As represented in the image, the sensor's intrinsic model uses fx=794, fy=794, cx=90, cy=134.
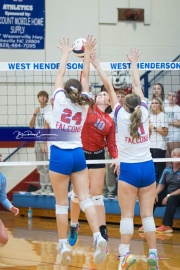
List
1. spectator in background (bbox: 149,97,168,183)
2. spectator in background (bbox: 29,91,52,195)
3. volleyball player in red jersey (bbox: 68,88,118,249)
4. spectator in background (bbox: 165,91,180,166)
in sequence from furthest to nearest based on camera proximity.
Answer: spectator in background (bbox: 29,91,52,195), spectator in background (bbox: 165,91,180,166), spectator in background (bbox: 149,97,168,183), volleyball player in red jersey (bbox: 68,88,118,249)

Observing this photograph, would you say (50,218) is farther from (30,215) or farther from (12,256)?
(12,256)

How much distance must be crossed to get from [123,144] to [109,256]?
→ 1.97 metres

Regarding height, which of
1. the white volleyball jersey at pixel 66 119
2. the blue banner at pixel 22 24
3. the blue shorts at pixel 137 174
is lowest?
the blue shorts at pixel 137 174

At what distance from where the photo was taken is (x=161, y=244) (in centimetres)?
1101

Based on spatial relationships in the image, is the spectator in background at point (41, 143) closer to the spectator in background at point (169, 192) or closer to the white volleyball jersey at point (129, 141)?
the spectator in background at point (169, 192)

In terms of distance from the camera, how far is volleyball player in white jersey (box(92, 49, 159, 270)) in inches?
337

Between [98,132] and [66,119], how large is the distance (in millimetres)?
1708

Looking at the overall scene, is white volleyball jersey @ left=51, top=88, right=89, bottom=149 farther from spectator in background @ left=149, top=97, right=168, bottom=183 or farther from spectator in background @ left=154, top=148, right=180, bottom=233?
spectator in background @ left=149, top=97, right=168, bottom=183

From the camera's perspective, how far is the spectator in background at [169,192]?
11.9 metres

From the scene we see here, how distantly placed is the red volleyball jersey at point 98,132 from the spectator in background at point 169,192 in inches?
73.3

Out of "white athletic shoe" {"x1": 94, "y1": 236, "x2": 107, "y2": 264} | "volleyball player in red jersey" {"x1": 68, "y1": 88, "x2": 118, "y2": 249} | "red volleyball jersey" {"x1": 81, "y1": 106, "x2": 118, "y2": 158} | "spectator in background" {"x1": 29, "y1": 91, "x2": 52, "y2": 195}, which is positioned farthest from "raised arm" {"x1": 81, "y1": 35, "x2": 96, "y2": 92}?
"spectator in background" {"x1": 29, "y1": 91, "x2": 52, "y2": 195}

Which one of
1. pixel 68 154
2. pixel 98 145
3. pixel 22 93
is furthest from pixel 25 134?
pixel 22 93

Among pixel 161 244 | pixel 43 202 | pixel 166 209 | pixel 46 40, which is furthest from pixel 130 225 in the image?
pixel 46 40

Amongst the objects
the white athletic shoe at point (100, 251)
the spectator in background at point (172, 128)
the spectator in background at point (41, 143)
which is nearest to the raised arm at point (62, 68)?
the white athletic shoe at point (100, 251)
